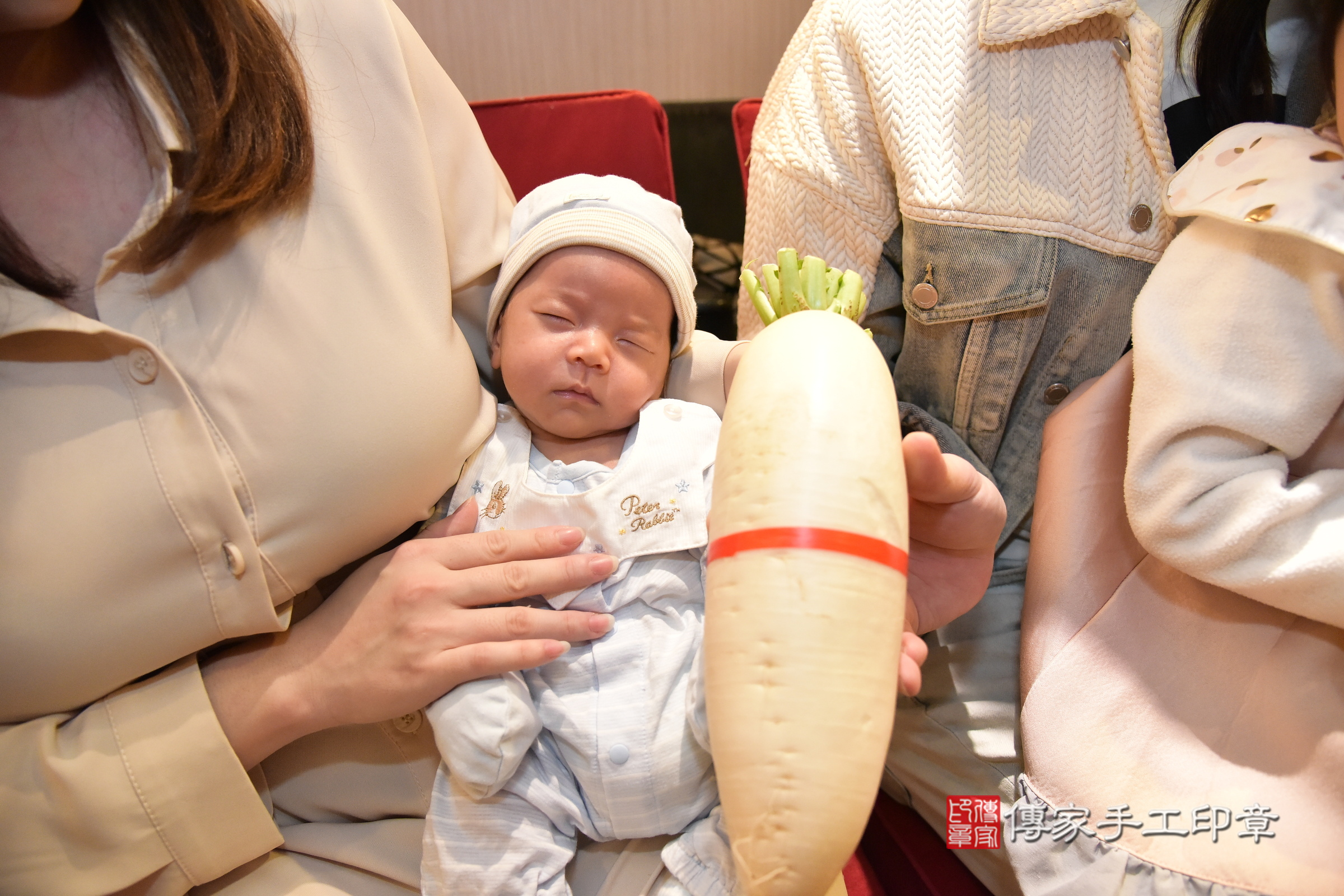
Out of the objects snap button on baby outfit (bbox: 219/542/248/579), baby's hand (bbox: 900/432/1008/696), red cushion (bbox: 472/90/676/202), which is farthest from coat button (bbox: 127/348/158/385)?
red cushion (bbox: 472/90/676/202)

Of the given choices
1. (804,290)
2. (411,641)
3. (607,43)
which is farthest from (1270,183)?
(607,43)

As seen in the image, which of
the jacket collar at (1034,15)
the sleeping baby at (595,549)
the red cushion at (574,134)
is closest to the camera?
the sleeping baby at (595,549)

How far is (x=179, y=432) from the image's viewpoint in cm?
78

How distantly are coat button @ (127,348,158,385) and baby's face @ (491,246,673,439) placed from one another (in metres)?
0.41

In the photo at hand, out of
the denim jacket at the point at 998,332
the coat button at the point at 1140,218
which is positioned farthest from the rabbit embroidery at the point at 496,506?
the coat button at the point at 1140,218

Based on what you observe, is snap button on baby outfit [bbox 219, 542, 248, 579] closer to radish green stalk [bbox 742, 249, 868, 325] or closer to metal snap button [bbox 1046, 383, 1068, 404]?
radish green stalk [bbox 742, 249, 868, 325]

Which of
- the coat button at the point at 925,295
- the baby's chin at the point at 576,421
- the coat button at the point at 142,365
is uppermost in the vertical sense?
the coat button at the point at 142,365

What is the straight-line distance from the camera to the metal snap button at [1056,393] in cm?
114

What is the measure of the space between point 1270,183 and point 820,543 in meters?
0.67

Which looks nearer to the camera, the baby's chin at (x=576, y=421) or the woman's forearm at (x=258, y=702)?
the woman's forearm at (x=258, y=702)

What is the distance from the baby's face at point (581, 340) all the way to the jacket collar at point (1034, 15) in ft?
1.81

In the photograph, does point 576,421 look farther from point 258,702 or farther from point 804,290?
point 258,702

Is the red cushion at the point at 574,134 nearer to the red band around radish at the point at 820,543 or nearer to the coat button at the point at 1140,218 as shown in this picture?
the coat button at the point at 1140,218

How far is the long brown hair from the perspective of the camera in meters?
0.80
